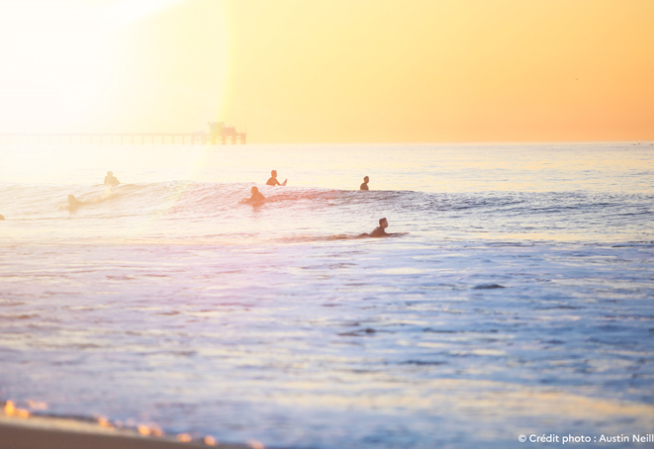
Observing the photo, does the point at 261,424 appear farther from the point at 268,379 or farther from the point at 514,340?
the point at 514,340

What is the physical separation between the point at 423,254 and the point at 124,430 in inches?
434

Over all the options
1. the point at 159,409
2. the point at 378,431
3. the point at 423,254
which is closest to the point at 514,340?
the point at 378,431

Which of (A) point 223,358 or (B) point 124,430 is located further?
(A) point 223,358

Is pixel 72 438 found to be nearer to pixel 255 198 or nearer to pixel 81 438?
pixel 81 438

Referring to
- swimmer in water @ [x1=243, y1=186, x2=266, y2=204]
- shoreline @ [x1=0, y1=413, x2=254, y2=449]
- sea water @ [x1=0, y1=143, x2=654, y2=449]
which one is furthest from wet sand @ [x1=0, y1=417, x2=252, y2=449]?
swimmer in water @ [x1=243, y1=186, x2=266, y2=204]

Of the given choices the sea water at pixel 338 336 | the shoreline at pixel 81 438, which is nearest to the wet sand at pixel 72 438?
the shoreline at pixel 81 438

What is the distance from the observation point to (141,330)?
299 inches

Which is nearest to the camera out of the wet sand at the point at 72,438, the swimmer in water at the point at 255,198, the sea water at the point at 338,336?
the wet sand at the point at 72,438

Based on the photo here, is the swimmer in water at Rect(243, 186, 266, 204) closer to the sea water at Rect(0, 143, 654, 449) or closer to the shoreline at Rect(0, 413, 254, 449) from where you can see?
the sea water at Rect(0, 143, 654, 449)

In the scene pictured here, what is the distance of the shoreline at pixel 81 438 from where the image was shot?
4.22 metres

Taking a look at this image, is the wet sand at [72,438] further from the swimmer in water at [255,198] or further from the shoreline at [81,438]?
the swimmer in water at [255,198]

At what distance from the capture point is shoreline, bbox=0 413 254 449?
166 inches

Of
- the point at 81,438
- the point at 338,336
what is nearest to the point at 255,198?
the point at 338,336

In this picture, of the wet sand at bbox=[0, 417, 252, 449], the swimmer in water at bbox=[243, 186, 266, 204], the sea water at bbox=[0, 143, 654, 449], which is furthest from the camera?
the swimmer in water at bbox=[243, 186, 266, 204]
